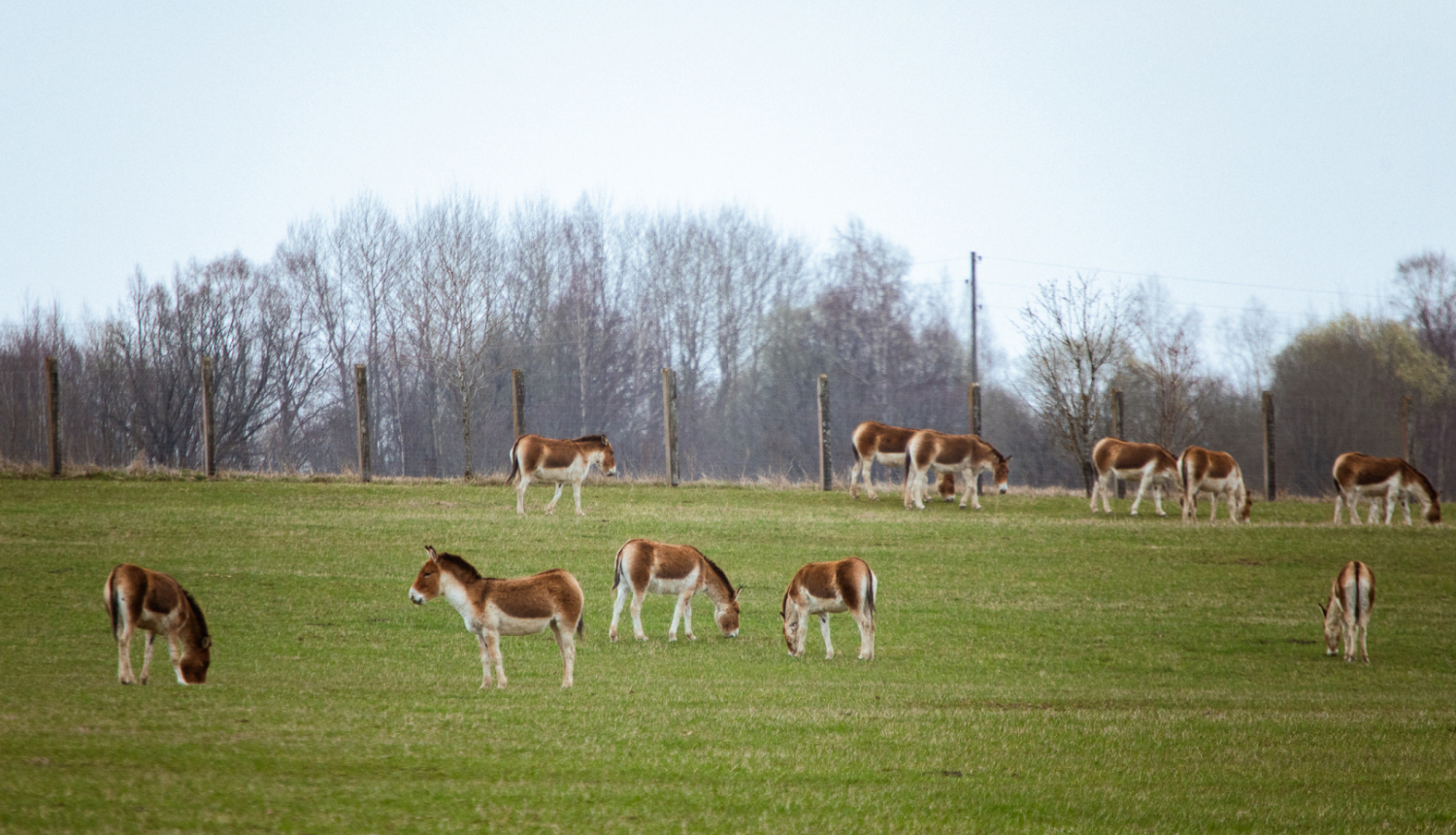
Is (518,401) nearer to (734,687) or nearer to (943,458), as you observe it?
(943,458)

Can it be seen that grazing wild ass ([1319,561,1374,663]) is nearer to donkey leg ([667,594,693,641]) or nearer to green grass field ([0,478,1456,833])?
green grass field ([0,478,1456,833])

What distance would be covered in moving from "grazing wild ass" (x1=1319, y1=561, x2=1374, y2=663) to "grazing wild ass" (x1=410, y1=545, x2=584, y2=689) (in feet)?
34.4

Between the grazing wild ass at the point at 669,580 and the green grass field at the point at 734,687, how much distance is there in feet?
1.51

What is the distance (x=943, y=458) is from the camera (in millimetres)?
30172

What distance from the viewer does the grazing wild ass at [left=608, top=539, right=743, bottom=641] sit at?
14773 millimetres

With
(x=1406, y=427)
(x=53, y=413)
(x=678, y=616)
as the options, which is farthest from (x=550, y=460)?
(x=1406, y=427)

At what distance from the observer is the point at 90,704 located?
880cm

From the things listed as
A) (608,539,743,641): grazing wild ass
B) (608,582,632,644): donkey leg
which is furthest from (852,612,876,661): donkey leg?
(608,582,632,644): donkey leg

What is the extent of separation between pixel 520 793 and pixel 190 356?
44.9 metres

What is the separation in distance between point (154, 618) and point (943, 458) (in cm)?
2233

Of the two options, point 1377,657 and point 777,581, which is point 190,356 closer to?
point 777,581

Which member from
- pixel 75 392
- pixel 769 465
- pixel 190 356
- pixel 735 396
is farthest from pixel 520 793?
pixel 735 396

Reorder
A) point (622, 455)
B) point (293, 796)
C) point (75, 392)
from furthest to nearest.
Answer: point (622, 455)
point (75, 392)
point (293, 796)

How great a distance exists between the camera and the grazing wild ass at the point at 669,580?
1477cm
